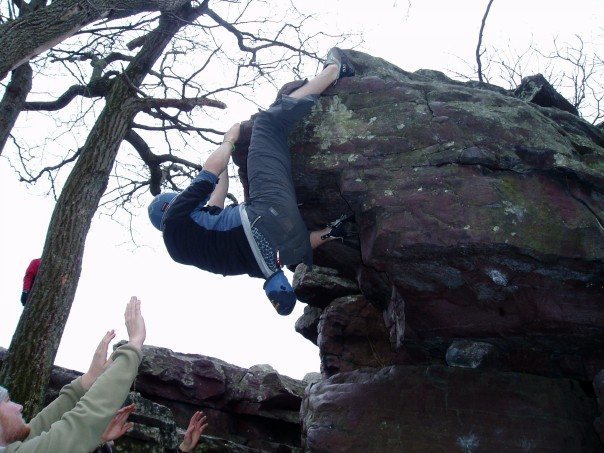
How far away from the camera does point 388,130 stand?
466 cm

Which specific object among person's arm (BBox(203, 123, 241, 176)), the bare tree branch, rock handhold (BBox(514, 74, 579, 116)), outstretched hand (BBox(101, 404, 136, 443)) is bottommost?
outstretched hand (BBox(101, 404, 136, 443))

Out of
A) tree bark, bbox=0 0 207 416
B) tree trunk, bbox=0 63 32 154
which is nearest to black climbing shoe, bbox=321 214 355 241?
tree bark, bbox=0 0 207 416

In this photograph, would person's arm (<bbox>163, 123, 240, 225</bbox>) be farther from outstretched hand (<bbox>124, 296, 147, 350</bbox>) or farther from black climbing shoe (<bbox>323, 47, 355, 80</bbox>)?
black climbing shoe (<bbox>323, 47, 355, 80</bbox>)

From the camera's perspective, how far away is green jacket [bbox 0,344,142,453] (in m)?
2.47

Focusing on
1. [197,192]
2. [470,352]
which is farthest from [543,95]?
[197,192]

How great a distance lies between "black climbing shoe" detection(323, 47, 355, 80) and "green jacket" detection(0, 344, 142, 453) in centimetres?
320

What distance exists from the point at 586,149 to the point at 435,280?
1694mm

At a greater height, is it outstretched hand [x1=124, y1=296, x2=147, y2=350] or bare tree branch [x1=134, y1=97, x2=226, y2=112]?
bare tree branch [x1=134, y1=97, x2=226, y2=112]

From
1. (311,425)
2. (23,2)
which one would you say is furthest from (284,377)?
(23,2)

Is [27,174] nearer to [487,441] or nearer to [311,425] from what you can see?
[311,425]

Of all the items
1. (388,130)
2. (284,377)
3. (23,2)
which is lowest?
(284,377)

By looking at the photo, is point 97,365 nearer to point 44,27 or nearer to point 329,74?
point 329,74

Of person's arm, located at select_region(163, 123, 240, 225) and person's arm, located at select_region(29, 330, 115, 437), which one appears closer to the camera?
person's arm, located at select_region(29, 330, 115, 437)

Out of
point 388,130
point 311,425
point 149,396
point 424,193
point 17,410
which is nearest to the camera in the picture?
point 17,410
